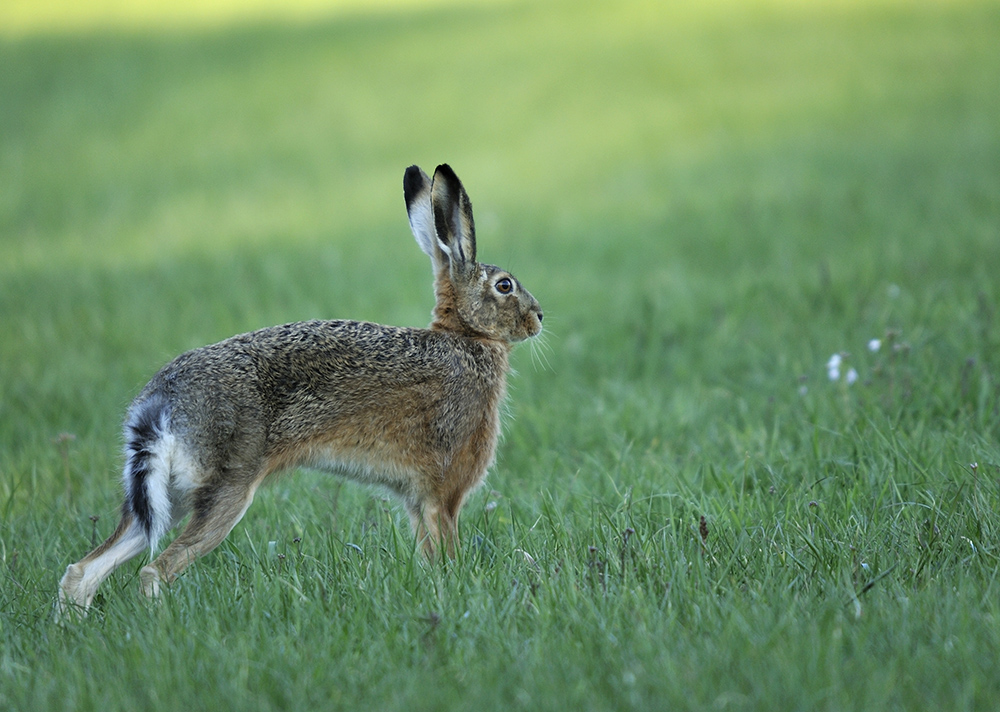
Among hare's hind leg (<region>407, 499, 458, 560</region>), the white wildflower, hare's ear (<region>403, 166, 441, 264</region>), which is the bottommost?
hare's hind leg (<region>407, 499, 458, 560</region>)

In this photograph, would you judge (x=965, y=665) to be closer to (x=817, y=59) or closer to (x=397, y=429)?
(x=397, y=429)

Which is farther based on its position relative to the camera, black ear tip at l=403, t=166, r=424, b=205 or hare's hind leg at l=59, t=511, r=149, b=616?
black ear tip at l=403, t=166, r=424, b=205

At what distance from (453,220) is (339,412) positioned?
1139 mm

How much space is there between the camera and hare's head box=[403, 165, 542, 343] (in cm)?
460

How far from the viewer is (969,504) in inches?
147

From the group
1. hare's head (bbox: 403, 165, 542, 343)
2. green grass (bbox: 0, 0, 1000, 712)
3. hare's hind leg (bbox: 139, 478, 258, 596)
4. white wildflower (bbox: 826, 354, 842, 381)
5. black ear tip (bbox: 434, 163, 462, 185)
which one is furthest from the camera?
white wildflower (bbox: 826, 354, 842, 381)

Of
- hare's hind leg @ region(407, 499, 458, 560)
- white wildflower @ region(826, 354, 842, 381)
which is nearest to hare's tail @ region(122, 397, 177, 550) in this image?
hare's hind leg @ region(407, 499, 458, 560)

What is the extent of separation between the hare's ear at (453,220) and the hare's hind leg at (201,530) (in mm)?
1526

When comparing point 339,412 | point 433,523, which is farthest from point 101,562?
point 433,523

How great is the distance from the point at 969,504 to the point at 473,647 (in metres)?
2.05

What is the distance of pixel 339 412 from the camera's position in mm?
3941

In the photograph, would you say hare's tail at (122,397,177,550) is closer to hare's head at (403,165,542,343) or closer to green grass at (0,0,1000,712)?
green grass at (0,0,1000,712)

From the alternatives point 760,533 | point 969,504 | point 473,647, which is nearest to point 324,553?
point 473,647

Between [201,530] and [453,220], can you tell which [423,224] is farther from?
[201,530]
